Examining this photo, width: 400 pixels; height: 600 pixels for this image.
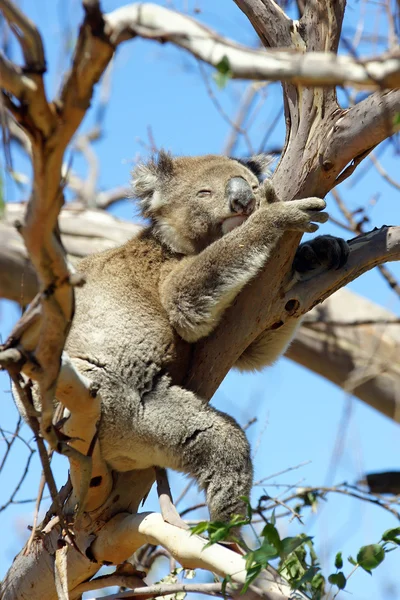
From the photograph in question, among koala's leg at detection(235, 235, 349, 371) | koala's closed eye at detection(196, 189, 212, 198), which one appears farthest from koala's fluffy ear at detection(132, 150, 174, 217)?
koala's leg at detection(235, 235, 349, 371)

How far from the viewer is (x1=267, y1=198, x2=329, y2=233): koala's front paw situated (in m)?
3.12

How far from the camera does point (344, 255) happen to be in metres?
3.35

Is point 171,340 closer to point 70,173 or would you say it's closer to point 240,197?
point 240,197

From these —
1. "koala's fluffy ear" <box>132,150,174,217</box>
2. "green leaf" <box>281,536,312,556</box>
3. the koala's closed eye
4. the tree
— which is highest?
"koala's fluffy ear" <box>132,150,174,217</box>

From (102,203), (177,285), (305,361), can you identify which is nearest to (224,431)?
(177,285)

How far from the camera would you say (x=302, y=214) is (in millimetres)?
3117

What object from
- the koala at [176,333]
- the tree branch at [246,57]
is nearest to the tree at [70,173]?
the tree branch at [246,57]

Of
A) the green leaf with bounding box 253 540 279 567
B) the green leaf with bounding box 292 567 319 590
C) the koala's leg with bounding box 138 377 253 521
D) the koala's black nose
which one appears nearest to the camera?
the green leaf with bounding box 253 540 279 567

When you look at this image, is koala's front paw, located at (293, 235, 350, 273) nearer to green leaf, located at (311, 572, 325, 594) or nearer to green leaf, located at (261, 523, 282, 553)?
green leaf, located at (311, 572, 325, 594)

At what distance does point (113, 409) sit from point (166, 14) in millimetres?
2051

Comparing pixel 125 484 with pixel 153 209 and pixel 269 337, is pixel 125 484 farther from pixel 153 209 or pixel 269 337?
pixel 153 209

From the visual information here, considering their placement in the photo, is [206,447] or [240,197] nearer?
[206,447]

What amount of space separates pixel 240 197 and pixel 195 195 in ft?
1.19

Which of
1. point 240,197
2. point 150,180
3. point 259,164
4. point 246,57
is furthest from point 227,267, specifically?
point 246,57
